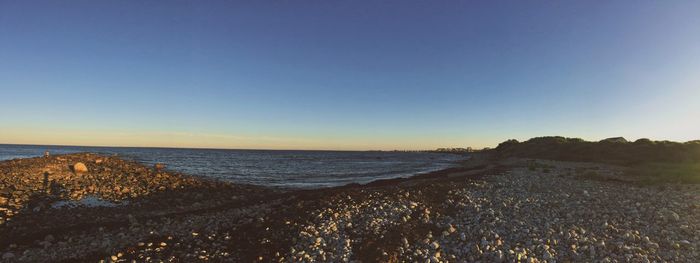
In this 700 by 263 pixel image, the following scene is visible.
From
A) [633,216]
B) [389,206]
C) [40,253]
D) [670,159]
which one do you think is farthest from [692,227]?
[670,159]

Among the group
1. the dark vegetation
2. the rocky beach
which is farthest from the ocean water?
the dark vegetation

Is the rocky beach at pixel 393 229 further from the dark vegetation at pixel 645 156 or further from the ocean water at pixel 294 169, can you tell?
the ocean water at pixel 294 169

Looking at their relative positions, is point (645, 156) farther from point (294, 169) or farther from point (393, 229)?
point (294, 169)

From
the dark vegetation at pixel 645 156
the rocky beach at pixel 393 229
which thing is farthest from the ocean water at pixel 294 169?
the dark vegetation at pixel 645 156

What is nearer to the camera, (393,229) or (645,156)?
(393,229)

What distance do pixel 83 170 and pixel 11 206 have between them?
21.8m

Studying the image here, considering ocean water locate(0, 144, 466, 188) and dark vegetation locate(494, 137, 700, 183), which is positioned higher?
dark vegetation locate(494, 137, 700, 183)

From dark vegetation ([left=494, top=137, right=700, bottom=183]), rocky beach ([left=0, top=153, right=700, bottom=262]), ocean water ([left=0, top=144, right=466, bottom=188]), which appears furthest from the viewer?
ocean water ([left=0, top=144, right=466, bottom=188])

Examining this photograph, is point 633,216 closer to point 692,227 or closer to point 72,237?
point 692,227

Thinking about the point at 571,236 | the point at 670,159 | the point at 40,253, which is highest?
the point at 670,159

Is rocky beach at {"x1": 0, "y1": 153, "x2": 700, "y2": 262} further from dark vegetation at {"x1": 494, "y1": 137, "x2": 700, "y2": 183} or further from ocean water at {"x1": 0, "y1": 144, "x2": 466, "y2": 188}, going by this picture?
ocean water at {"x1": 0, "y1": 144, "x2": 466, "y2": 188}

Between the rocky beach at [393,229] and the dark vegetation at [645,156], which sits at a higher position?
the dark vegetation at [645,156]

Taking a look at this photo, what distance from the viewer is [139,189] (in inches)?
1043

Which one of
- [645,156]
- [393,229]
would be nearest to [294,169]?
[393,229]
